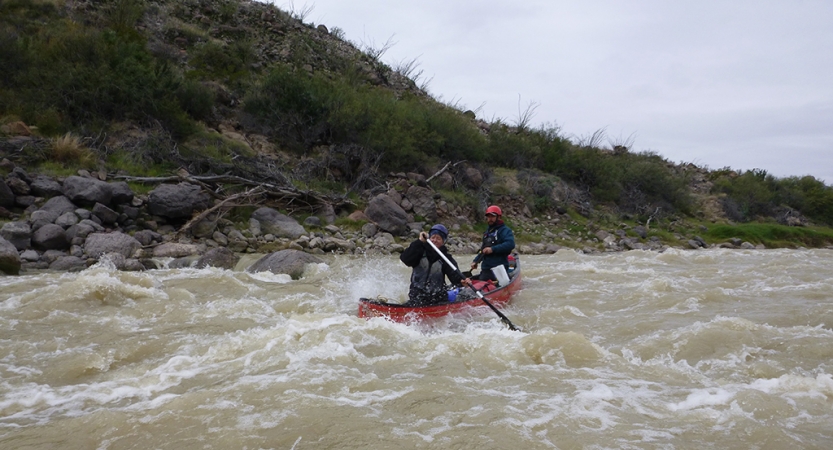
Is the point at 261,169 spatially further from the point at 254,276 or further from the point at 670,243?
the point at 670,243

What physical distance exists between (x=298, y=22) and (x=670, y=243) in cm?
2608

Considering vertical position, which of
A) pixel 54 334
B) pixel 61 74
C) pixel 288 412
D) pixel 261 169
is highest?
pixel 61 74

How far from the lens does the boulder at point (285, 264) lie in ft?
32.8

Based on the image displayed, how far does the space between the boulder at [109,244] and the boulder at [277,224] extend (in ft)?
12.1

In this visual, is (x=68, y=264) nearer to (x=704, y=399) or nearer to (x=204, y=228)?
(x=204, y=228)

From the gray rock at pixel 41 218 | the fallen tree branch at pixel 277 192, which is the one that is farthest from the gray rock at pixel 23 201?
the fallen tree branch at pixel 277 192

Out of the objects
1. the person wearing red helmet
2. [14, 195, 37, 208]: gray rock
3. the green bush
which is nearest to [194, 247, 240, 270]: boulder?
[14, 195, 37, 208]: gray rock

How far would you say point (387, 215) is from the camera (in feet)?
51.3

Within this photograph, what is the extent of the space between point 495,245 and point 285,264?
4.23m

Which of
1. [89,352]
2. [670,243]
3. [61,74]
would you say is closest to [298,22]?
[61,74]

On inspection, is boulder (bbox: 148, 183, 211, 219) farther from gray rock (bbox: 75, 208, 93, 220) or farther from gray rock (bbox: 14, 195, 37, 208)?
gray rock (bbox: 14, 195, 37, 208)

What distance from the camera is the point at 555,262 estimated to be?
13.7m

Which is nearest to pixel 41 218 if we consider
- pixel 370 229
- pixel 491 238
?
pixel 370 229

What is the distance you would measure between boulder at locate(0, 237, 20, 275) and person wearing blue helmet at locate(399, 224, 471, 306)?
6734 millimetres
